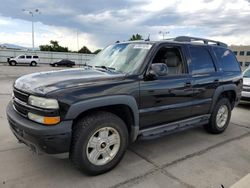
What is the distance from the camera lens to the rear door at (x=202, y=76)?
14.9 feet

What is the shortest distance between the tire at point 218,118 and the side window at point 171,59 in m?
1.48

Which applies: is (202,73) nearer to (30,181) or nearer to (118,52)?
(118,52)

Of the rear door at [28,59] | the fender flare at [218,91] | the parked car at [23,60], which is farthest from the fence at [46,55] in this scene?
the fender flare at [218,91]

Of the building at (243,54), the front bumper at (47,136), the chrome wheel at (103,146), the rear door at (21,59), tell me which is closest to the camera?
the front bumper at (47,136)

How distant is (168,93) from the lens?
4.02 meters

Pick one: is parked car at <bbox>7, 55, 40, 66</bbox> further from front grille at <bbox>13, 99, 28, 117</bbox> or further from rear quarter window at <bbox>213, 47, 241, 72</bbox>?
front grille at <bbox>13, 99, 28, 117</bbox>

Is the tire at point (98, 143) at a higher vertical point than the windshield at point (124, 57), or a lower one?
lower

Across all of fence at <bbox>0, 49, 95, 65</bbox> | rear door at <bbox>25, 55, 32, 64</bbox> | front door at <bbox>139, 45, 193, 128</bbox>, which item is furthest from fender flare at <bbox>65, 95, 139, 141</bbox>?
rear door at <bbox>25, 55, 32, 64</bbox>

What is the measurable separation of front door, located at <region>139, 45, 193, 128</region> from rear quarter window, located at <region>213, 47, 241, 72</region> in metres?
1.34

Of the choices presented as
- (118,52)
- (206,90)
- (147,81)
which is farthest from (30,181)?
(206,90)

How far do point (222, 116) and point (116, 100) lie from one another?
3229 mm

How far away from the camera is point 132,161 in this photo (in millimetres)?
3904

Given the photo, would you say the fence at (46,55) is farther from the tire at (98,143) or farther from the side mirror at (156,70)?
the tire at (98,143)

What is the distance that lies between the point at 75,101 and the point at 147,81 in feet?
3.96
